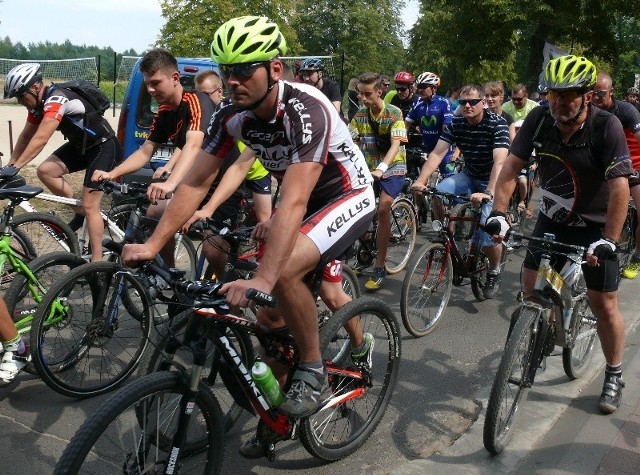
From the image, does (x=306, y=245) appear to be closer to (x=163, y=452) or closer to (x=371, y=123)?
(x=163, y=452)

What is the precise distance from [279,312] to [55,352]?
74.2 inches

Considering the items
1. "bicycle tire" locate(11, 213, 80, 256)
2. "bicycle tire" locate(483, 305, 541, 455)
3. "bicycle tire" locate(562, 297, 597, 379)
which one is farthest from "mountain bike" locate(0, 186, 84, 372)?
"bicycle tire" locate(562, 297, 597, 379)

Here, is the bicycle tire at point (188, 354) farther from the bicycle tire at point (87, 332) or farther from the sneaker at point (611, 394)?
the sneaker at point (611, 394)

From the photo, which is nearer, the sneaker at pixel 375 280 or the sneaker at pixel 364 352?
the sneaker at pixel 364 352

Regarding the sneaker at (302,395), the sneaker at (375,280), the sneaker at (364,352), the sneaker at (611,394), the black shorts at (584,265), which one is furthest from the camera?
the sneaker at (375,280)

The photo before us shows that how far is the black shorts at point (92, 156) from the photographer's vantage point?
19.4 ft

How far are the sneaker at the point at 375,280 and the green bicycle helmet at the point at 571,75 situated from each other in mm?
3253

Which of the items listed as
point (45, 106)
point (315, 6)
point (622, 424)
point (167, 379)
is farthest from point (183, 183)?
point (315, 6)

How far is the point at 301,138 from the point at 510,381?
177cm

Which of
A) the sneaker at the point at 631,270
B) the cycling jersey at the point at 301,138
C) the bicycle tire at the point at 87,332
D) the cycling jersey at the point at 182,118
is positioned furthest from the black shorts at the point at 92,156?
the sneaker at the point at 631,270

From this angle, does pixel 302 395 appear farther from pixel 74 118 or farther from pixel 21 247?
pixel 74 118

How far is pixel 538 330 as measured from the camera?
399 centimetres

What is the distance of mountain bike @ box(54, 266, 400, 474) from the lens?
261 cm

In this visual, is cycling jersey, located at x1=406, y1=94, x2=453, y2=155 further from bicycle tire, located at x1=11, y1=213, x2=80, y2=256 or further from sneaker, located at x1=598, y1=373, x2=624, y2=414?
sneaker, located at x1=598, y1=373, x2=624, y2=414
